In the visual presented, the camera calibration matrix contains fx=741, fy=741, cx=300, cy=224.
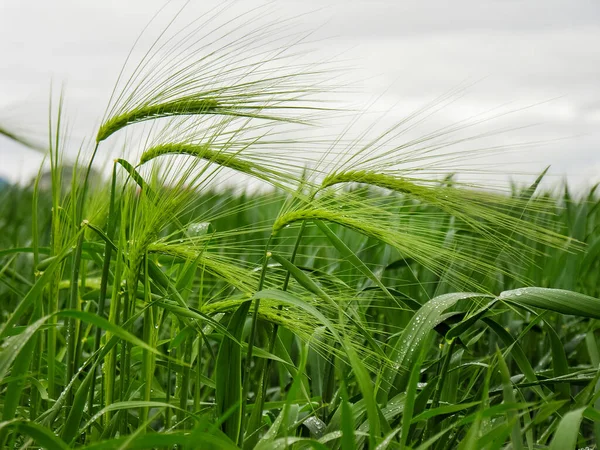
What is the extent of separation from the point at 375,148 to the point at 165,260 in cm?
49

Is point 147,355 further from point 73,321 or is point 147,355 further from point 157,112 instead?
point 157,112

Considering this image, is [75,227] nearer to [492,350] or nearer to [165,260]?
[165,260]

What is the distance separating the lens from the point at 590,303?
99cm

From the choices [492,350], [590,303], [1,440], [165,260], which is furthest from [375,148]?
[492,350]

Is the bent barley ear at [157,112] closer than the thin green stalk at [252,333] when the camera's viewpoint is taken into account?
No

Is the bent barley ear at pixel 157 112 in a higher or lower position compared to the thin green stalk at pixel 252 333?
higher

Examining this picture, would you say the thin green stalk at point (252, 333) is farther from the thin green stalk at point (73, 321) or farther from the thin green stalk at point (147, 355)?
the thin green stalk at point (73, 321)

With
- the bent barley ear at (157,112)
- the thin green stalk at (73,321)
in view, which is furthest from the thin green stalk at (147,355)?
the bent barley ear at (157,112)

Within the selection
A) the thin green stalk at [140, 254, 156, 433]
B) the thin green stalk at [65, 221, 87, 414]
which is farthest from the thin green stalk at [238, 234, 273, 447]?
the thin green stalk at [65, 221, 87, 414]

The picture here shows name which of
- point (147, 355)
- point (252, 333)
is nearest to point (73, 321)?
point (147, 355)

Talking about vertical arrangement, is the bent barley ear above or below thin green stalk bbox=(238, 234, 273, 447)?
above

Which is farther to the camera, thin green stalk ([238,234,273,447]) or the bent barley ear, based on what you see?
the bent barley ear

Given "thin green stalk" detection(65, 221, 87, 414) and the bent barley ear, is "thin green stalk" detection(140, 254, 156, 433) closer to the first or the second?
"thin green stalk" detection(65, 221, 87, 414)

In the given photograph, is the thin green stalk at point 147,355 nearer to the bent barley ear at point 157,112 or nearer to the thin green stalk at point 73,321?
the thin green stalk at point 73,321
